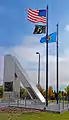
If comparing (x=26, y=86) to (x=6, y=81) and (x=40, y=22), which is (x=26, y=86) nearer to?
(x=6, y=81)

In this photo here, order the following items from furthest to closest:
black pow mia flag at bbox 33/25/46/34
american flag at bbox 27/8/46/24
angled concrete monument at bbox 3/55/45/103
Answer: angled concrete monument at bbox 3/55/45/103
black pow mia flag at bbox 33/25/46/34
american flag at bbox 27/8/46/24

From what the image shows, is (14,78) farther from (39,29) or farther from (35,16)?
(35,16)

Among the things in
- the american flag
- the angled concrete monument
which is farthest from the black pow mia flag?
the angled concrete monument

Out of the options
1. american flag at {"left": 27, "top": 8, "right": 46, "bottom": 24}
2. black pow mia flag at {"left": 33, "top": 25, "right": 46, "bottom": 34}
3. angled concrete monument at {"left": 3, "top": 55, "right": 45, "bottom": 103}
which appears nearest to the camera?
american flag at {"left": 27, "top": 8, "right": 46, "bottom": 24}

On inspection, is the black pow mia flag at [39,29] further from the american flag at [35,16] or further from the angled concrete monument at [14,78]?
the angled concrete monument at [14,78]

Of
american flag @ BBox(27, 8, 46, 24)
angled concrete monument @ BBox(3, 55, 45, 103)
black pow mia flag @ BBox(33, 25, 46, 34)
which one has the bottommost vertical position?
angled concrete monument @ BBox(3, 55, 45, 103)

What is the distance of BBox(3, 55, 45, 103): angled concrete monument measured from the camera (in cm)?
3822

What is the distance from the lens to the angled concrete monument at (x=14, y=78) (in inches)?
1505

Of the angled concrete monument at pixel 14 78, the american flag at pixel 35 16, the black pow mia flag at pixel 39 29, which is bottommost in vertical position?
the angled concrete monument at pixel 14 78

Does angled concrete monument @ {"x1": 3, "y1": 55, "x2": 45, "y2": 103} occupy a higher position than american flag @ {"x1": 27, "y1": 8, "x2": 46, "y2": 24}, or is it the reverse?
american flag @ {"x1": 27, "y1": 8, "x2": 46, "y2": 24}

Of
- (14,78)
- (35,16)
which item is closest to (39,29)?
(35,16)

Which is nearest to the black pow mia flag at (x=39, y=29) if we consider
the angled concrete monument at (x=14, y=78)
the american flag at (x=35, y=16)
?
the american flag at (x=35, y=16)

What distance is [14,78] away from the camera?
38656 mm

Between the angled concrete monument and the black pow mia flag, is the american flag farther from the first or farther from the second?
the angled concrete monument
